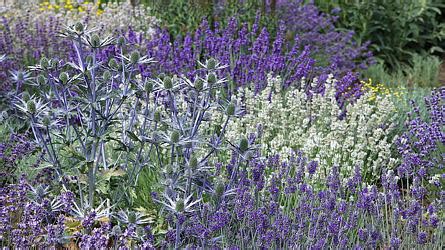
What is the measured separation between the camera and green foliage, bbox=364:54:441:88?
7.41m

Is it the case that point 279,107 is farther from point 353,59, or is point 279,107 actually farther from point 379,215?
point 353,59

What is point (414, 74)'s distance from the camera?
7.60 m

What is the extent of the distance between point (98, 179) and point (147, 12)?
419cm

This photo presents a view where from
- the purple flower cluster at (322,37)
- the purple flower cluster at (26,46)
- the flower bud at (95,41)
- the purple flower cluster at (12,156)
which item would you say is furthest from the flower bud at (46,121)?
the purple flower cluster at (322,37)

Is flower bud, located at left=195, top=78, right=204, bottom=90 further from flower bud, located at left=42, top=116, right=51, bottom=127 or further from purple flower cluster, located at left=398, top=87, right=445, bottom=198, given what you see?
purple flower cluster, located at left=398, top=87, right=445, bottom=198

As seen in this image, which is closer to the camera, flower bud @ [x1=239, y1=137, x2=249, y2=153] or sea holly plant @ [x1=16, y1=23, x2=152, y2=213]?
flower bud @ [x1=239, y1=137, x2=249, y2=153]

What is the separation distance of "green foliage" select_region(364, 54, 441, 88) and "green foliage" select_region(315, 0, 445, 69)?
0.95 ft

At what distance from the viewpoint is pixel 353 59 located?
7.57 meters

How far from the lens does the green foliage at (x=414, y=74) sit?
741 cm

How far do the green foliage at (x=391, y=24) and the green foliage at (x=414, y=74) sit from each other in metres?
0.29

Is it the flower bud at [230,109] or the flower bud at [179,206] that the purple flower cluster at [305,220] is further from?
the flower bud at [230,109]

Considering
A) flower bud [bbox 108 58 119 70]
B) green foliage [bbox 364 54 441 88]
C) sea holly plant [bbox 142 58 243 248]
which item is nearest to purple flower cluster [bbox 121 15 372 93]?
green foliage [bbox 364 54 441 88]

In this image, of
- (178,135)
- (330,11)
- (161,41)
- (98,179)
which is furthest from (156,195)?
(330,11)

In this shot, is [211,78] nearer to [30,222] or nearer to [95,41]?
[95,41]
